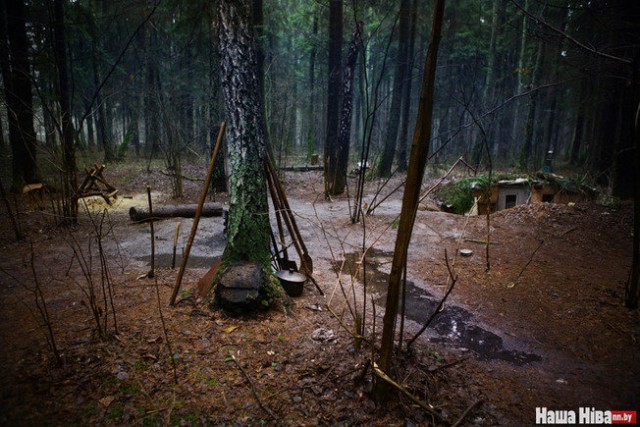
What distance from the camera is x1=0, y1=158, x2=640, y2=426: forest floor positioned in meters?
2.32

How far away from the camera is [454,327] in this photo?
386 centimetres

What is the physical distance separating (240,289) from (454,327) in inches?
101

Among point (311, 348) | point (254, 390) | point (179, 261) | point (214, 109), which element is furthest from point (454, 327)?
point (214, 109)

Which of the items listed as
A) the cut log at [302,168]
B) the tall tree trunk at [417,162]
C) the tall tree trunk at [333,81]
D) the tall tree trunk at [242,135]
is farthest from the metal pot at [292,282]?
the cut log at [302,168]

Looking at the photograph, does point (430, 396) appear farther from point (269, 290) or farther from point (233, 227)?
point (233, 227)

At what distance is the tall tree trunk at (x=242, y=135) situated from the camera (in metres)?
3.71

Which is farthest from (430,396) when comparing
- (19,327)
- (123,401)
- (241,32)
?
(241,32)

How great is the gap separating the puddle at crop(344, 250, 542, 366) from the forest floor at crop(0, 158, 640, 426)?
21 millimetres

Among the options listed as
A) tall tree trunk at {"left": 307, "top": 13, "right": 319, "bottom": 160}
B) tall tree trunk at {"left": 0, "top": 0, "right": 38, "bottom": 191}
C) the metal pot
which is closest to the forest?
the metal pot

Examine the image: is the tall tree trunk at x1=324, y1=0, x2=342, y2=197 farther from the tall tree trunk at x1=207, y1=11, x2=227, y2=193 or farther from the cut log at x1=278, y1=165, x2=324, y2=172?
the cut log at x1=278, y1=165, x2=324, y2=172

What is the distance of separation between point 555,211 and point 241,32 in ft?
26.2

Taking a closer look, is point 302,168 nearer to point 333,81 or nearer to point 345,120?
point 345,120

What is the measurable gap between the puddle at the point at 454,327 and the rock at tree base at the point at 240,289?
1.21 metres

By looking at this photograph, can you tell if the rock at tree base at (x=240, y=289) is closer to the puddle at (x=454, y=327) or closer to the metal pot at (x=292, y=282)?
the metal pot at (x=292, y=282)
